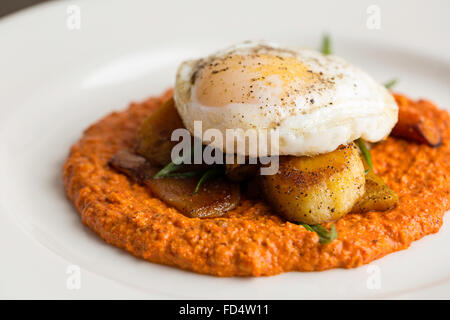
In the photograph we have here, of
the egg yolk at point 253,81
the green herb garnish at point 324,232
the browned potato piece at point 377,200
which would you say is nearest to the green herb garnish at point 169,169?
the egg yolk at point 253,81

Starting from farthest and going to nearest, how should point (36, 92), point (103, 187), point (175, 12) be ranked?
point (175, 12) → point (36, 92) → point (103, 187)

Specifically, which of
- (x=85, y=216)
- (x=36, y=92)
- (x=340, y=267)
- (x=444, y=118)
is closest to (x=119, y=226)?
(x=85, y=216)

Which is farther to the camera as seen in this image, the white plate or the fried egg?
the fried egg

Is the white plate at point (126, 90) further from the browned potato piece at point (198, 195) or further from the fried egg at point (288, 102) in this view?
the fried egg at point (288, 102)

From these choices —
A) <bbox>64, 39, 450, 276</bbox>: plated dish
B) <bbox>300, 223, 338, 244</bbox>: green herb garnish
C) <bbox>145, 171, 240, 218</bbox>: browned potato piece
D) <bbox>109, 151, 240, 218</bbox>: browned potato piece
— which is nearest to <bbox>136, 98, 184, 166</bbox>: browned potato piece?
<bbox>64, 39, 450, 276</bbox>: plated dish

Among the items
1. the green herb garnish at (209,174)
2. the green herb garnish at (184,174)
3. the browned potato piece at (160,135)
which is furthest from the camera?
the browned potato piece at (160,135)

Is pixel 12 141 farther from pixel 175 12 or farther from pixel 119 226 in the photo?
pixel 175 12

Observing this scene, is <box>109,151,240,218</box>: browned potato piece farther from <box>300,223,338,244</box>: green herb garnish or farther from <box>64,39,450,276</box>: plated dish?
<box>300,223,338,244</box>: green herb garnish
